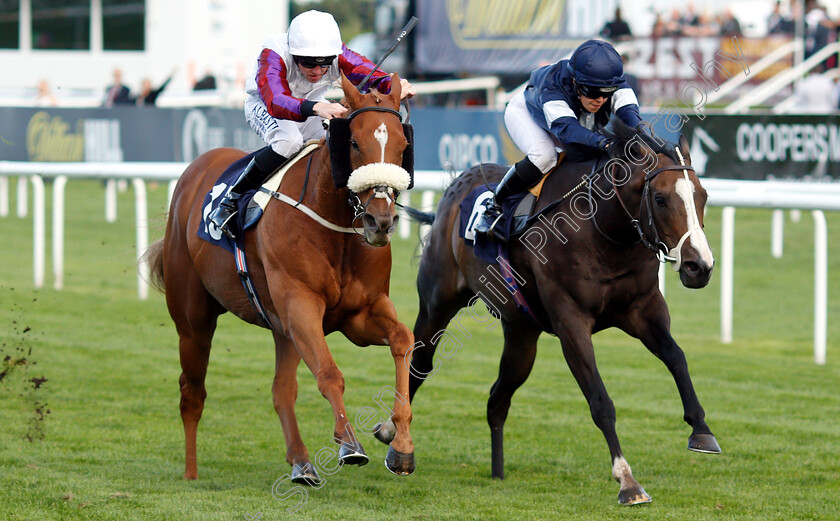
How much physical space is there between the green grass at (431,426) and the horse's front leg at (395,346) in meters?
0.38

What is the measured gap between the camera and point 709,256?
13.7 ft

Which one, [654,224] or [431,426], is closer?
[654,224]

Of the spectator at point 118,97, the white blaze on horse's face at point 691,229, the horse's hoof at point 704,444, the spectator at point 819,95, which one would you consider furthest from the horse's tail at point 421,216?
the spectator at point 118,97

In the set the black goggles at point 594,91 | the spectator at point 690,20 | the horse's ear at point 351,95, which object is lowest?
the horse's ear at point 351,95

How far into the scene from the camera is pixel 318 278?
4355 millimetres

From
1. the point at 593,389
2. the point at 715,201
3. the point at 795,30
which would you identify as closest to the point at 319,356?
the point at 593,389

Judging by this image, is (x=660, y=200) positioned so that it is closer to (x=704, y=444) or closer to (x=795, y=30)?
(x=704, y=444)

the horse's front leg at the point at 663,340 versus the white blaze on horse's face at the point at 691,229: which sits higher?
the white blaze on horse's face at the point at 691,229

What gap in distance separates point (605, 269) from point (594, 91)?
0.79 metres

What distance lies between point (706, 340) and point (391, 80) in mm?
4871

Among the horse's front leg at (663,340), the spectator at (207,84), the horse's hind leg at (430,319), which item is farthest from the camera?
the spectator at (207,84)

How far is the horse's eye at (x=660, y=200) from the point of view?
4.34 m

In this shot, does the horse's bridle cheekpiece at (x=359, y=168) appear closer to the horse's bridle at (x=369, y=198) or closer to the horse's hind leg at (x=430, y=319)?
the horse's bridle at (x=369, y=198)

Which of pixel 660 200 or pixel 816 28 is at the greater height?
pixel 816 28
